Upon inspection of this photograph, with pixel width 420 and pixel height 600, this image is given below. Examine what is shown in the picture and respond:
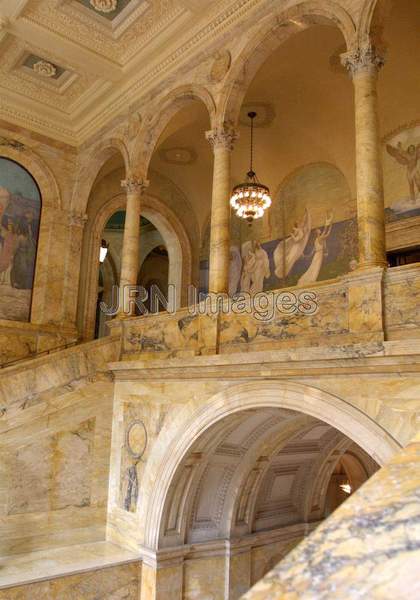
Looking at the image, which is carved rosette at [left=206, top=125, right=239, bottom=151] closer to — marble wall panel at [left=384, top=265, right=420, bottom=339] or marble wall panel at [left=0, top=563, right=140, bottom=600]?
marble wall panel at [left=384, top=265, right=420, bottom=339]

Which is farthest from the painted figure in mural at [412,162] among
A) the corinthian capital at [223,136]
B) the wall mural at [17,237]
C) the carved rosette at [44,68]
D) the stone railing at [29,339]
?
the wall mural at [17,237]

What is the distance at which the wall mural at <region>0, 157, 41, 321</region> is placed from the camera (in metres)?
11.6

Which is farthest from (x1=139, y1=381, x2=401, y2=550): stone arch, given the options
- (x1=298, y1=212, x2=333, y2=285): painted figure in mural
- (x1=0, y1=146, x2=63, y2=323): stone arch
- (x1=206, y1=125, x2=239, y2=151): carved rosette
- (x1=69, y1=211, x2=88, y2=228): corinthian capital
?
(x1=69, y1=211, x2=88, y2=228): corinthian capital

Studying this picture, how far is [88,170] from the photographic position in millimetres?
12258

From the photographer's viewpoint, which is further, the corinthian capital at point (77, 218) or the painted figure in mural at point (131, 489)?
the corinthian capital at point (77, 218)

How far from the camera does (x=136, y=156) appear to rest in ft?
33.1

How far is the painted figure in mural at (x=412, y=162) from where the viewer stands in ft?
32.9

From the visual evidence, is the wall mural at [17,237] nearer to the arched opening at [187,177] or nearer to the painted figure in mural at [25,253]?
the painted figure in mural at [25,253]

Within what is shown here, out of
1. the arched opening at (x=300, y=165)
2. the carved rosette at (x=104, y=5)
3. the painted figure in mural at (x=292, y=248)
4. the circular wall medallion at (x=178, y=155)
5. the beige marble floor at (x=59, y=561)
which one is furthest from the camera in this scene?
the circular wall medallion at (x=178, y=155)

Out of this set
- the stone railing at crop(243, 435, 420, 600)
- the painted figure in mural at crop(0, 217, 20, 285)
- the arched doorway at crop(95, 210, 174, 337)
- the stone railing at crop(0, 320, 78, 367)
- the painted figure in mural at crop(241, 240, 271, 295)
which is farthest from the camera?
the arched doorway at crop(95, 210, 174, 337)

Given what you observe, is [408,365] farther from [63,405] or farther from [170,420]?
[63,405]

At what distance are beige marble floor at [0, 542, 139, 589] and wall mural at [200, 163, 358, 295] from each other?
671 centimetres

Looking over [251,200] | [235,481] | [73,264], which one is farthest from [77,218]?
[235,481]

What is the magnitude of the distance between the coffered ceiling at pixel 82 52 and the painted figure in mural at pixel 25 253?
2.21 m
